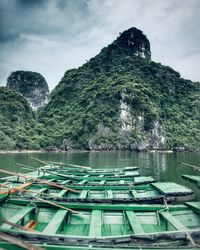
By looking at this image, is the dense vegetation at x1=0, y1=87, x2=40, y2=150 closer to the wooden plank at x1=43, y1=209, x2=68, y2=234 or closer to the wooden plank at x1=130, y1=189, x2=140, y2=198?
the wooden plank at x1=130, y1=189, x2=140, y2=198

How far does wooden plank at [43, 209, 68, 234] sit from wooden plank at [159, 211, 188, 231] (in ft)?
6.80

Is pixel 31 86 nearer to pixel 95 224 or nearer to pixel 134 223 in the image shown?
pixel 95 224

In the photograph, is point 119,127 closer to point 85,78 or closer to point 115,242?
point 85,78

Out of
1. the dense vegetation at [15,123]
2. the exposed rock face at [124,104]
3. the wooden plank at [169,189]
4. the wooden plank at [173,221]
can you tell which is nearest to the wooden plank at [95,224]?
the wooden plank at [173,221]

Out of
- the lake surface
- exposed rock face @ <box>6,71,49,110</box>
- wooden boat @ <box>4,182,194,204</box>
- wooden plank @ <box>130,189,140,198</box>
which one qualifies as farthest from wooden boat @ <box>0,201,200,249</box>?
exposed rock face @ <box>6,71,49,110</box>

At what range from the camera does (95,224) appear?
4168 millimetres

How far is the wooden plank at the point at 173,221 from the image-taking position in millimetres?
3945

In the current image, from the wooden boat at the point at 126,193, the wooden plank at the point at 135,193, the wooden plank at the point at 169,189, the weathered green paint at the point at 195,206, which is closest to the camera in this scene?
the weathered green paint at the point at 195,206

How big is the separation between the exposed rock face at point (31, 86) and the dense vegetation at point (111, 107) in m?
49.5

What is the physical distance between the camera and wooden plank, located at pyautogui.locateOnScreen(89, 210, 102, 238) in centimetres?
373

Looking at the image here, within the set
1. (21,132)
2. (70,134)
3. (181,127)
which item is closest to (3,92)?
(21,132)

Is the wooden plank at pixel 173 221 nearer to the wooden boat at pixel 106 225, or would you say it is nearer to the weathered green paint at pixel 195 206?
the wooden boat at pixel 106 225

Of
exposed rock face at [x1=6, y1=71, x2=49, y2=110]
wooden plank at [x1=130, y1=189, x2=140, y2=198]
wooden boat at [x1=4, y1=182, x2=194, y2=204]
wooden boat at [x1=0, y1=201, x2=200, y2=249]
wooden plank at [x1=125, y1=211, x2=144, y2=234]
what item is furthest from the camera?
exposed rock face at [x1=6, y1=71, x2=49, y2=110]

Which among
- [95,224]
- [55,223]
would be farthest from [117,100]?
[55,223]
